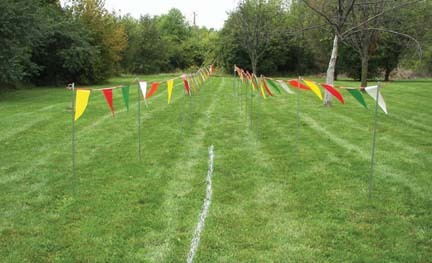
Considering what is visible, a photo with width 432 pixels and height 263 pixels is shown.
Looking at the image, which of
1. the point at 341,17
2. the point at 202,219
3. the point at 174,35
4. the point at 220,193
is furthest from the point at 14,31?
the point at 174,35

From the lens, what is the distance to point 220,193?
19.4ft

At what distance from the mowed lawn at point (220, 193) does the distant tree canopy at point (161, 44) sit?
6.82 m

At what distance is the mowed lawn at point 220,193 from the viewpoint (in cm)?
431

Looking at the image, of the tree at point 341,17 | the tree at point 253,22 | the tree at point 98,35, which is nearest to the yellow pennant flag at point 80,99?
the tree at point 341,17

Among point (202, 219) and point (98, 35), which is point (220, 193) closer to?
point (202, 219)

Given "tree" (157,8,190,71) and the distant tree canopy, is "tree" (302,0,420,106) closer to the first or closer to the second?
the distant tree canopy

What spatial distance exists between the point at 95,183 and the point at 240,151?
304cm

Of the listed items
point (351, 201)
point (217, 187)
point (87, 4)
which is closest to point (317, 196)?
point (351, 201)

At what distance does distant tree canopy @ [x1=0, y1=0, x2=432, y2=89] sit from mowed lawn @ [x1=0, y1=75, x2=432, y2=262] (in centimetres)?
682

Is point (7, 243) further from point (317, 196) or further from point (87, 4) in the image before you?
point (87, 4)

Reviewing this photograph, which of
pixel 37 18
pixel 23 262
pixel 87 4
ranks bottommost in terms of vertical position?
pixel 23 262

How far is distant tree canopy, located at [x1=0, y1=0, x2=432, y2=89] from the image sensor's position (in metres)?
18.4

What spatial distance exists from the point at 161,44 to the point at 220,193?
151 feet

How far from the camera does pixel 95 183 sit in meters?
6.41
